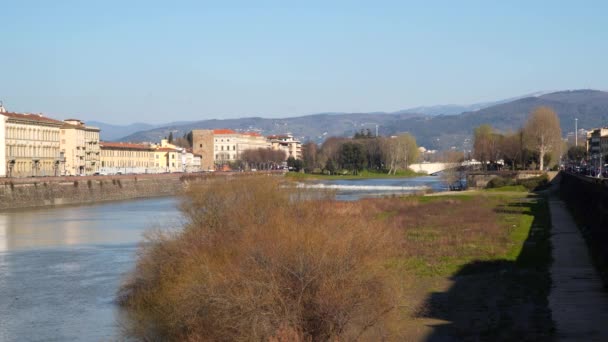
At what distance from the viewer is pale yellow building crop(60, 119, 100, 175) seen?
108m

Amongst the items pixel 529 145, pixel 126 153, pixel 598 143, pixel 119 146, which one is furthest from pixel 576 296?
pixel 598 143

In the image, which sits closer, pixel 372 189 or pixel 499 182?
pixel 499 182

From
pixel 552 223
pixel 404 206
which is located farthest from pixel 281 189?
pixel 404 206

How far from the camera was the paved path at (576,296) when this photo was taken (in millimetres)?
21122

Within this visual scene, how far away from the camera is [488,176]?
329 ft

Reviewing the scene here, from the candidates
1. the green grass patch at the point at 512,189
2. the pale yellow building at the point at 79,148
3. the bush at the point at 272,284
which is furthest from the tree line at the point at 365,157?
the bush at the point at 272,284

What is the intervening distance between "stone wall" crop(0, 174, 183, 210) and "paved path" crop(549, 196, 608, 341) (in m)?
32.2

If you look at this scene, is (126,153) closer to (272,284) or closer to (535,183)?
→ (535,183)

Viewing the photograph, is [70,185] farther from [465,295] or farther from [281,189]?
[465,295]

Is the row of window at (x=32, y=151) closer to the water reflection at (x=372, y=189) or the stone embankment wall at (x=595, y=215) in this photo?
the water reflection at (x=372, y=189)

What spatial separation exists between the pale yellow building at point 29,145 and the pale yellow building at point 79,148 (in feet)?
9.15

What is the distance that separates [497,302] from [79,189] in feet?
212

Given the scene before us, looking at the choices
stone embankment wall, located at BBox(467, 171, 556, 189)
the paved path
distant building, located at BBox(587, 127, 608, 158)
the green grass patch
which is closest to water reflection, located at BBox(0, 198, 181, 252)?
the paved path

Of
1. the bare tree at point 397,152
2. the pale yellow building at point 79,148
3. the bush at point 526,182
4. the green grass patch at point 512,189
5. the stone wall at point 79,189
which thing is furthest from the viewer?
the bare tree at point 397,152
